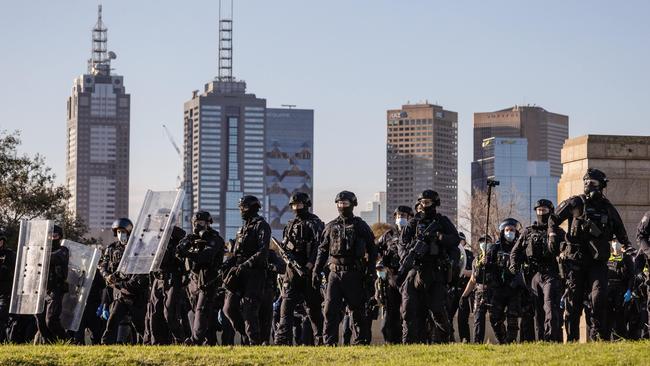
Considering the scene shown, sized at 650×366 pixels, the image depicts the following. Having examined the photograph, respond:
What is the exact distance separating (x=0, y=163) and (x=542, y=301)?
1972 inches

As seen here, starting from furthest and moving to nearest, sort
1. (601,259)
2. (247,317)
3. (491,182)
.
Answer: (491,182) < (247,317) < (601,259)

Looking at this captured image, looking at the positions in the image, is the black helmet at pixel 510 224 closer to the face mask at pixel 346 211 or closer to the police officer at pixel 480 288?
the police officer at pixel 480 288

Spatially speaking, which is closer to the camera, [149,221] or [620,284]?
[149,221]

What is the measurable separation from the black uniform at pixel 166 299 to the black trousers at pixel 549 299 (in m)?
4.79

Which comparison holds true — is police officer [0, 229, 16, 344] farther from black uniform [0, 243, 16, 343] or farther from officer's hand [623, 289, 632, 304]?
officer's hand [623, 289, 632, 304]

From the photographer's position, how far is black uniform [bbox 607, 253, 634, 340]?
2362 cm

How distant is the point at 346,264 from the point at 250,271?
149 cm

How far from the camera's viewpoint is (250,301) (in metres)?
21.3

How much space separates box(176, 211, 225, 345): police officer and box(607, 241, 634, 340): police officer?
584 centimetres

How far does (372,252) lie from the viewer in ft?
67.4

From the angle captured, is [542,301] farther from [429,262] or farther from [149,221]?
[149,221]

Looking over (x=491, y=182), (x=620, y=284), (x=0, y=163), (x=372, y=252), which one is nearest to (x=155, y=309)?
(x=372, y=252)

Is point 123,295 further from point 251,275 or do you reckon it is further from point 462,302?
point 462,302

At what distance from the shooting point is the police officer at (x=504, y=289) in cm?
2331
